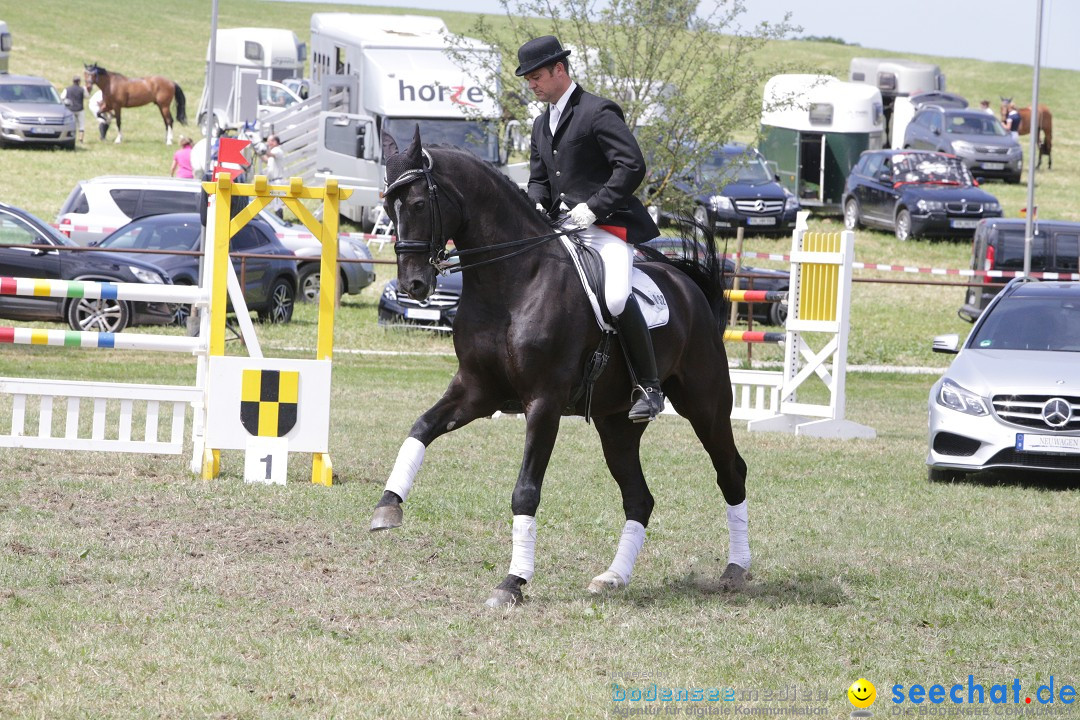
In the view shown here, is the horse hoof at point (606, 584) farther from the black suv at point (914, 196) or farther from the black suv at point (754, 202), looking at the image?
the black suv at point (914, 196)

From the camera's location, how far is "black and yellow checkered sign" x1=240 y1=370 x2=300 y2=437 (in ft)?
32.6

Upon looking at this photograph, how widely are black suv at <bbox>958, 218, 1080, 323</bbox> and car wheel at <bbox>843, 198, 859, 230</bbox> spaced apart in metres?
8.11

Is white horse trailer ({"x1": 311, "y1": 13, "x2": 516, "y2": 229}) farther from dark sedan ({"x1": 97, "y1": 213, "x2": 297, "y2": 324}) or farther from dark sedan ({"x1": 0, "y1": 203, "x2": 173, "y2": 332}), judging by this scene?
dark sedan ({"x1": 0, "y1": 203, "x2": 173, "y2": 332})

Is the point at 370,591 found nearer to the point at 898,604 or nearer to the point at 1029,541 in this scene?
the point at 898,604

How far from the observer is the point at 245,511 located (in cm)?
862

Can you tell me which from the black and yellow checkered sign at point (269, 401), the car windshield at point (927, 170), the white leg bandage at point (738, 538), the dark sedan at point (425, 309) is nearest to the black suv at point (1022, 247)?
the car windshield at point (927, 170)

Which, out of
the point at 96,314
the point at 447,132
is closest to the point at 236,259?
the point at 96,314

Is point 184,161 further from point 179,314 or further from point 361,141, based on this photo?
point 179,314

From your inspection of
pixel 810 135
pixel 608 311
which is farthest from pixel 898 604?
pixel 810 135

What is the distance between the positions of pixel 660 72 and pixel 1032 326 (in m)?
11.3

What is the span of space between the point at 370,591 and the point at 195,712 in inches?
74.1

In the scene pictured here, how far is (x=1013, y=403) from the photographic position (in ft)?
38.3

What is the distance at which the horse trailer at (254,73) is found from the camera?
3903 centimetres

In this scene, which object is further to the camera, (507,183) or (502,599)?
(507,183)
